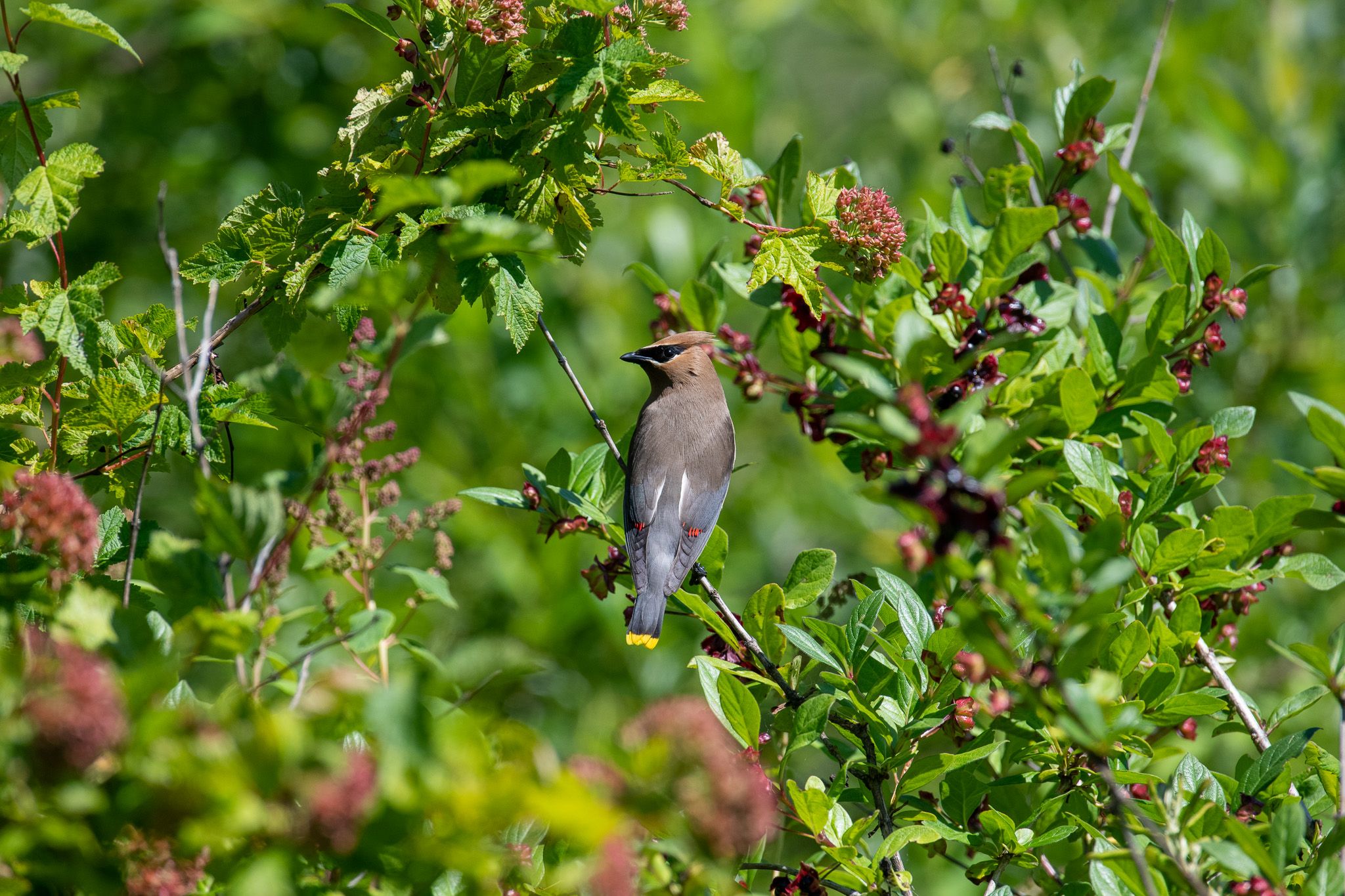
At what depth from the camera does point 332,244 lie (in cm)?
212

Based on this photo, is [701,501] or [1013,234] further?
[701,501]

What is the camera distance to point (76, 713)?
1.10 metres

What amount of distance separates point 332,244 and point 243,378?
708 millimetres

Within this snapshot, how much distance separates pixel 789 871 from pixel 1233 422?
134 centimetres

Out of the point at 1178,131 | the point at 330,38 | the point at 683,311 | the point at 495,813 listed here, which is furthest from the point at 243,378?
the point at 1178,131

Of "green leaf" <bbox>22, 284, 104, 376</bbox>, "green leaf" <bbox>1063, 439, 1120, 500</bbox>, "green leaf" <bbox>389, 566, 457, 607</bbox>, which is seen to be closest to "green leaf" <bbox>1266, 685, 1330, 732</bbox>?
"green leaf" <bbox>1063, 439, 1120, 500</bbox>

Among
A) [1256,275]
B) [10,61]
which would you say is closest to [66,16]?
[10,61]

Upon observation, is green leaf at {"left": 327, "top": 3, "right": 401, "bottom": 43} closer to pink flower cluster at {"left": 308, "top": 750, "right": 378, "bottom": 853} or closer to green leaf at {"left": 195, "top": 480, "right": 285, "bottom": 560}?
green leaf at {"left": 195, "top": 480, "right": 285, "bottom": 560}

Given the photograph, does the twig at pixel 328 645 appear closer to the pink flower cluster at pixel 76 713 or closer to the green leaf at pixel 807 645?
the pink flower cluster at pixel 76 713

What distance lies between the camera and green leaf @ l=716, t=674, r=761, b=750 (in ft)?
6.56

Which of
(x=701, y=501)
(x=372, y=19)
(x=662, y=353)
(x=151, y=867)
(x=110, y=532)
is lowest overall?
(x=701, y=501)

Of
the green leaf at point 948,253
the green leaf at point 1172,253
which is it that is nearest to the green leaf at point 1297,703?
the green leaf at point 1172,253

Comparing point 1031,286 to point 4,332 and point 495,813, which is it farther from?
point 4,332

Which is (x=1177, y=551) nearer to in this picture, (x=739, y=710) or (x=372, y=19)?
(x=739, y=710)
